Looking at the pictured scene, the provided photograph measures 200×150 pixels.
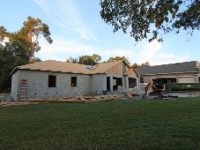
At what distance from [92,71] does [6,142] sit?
63.5ft

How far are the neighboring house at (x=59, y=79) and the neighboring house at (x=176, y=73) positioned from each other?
860cm

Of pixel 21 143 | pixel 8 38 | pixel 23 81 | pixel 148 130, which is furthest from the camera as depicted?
pixel 8 38

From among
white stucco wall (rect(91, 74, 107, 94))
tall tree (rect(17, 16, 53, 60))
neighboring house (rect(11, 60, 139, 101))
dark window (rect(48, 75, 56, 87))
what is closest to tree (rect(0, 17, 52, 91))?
tall tree (rect(17, 16, 53, 60))

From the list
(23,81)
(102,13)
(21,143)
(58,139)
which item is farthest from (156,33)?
(23,81)

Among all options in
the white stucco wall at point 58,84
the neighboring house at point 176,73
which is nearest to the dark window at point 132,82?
the white stucco wall at point 58,84

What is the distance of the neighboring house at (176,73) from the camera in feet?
92.0

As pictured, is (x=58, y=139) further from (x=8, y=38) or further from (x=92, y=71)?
(x=8, y=38)

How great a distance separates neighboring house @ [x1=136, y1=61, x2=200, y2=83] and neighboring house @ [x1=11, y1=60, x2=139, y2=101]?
8602 millimetres

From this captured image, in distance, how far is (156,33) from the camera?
5.56 metres

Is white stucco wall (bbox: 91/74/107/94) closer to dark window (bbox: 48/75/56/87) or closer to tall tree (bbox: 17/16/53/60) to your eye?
dark window (bbox: 48/75/56/87)

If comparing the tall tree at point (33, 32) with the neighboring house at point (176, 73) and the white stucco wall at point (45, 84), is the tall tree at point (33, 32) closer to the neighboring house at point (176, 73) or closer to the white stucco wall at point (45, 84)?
the white stucco wall at point (45, 84)

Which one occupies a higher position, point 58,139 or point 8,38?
point 8,38

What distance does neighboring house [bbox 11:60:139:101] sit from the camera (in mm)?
15719

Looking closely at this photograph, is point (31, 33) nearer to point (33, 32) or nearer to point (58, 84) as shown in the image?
point (33, 32)
